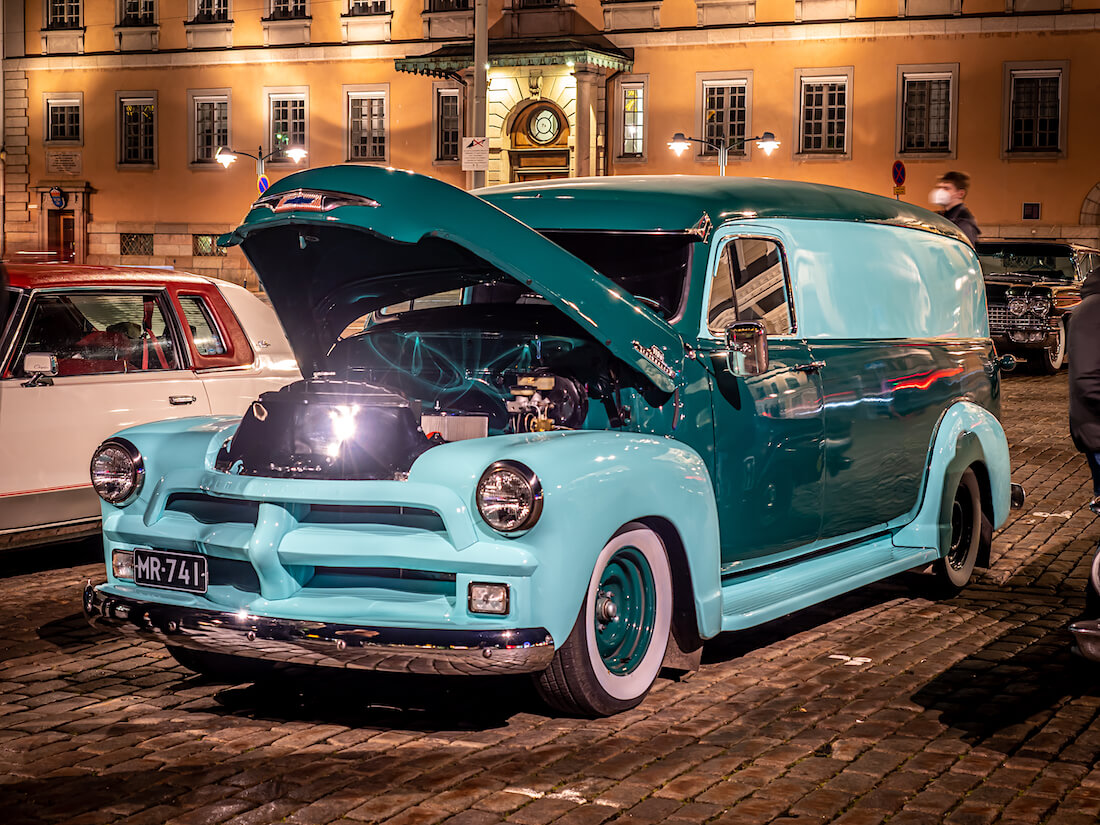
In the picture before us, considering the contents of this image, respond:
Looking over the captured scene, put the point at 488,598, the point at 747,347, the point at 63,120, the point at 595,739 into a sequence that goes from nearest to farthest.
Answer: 1. the point at 488,598
2. the point at 595,739
3. the point at 747,347
4. the point at 63,120

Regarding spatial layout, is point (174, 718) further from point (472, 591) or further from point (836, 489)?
point (836, 489)

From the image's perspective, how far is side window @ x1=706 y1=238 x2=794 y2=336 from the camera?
6328mm

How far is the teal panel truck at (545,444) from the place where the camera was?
5.07 meters

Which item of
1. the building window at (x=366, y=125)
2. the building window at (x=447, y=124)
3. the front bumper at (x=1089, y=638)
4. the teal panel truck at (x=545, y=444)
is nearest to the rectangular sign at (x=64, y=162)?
the building window at (x=366, y=125)

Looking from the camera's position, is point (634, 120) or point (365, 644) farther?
point (634, 120)

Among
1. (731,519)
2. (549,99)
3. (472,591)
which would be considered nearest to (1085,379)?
(731,519)

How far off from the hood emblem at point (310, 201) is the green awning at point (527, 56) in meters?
37.6

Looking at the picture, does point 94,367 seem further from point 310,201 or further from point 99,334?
point 310,201

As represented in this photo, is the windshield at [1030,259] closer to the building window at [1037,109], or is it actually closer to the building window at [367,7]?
the building window at [1037,109]

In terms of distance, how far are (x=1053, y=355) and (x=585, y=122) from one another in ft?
72.4

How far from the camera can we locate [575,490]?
5098 mm

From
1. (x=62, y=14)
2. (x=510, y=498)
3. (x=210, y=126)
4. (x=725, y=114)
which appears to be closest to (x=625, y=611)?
(x=510, y=498)

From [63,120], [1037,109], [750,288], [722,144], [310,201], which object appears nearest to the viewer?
[310,201]

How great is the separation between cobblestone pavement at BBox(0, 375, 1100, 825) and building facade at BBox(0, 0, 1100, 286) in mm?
35532
